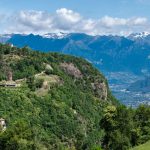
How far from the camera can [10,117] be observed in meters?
155

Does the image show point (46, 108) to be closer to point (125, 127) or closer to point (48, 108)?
point (48, 108)

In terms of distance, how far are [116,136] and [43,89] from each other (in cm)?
9790

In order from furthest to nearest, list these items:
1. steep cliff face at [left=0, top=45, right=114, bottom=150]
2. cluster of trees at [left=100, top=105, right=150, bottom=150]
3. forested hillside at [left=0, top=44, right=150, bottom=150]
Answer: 1. steep cliff face at [left=0, top=45, right=114, bottom=150]
2. forested hillside at [left=0, top=44, right=150, bottom=150]
3. cluster of trees at [left=100, top=105, right=150, bottom=150]

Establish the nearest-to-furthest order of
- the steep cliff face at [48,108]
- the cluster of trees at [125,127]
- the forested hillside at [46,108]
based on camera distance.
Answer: the cluster of trees at [125,127] → the forested hillside at [46,108] → the steep cliff face at [48,108]

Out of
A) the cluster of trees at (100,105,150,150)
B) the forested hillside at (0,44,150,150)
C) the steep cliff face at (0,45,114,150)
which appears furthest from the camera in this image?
the steep cliff face at (0,45,114,150)

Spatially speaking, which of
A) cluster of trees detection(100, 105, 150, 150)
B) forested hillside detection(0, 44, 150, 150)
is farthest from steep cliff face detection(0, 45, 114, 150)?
cluster of trees detection(100, 105, 150, 150)

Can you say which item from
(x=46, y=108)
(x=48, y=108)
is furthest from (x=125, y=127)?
(x=48, y=108)

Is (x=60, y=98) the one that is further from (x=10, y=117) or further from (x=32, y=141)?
(x=32, y=141)

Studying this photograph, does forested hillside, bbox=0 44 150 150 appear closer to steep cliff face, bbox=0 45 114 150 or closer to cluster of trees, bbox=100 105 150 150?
steep cliff face, bbox=0 45 114 150

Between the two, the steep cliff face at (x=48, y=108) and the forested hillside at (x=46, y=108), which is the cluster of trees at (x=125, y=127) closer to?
the forested hillside at (x=46, y=108)

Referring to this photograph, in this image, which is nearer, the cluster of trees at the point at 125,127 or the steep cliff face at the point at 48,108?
the cluster of trees at the point at 125,127

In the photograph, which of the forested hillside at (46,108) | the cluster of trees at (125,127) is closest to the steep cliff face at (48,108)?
the forested hillside at (46,108)

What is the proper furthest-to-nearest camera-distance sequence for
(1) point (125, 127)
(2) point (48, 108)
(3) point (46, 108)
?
(2) point (48, 108) < (3) point (46, 108) < (1) point (125, 127)

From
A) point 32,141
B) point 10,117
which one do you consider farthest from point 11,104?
point 32,141
